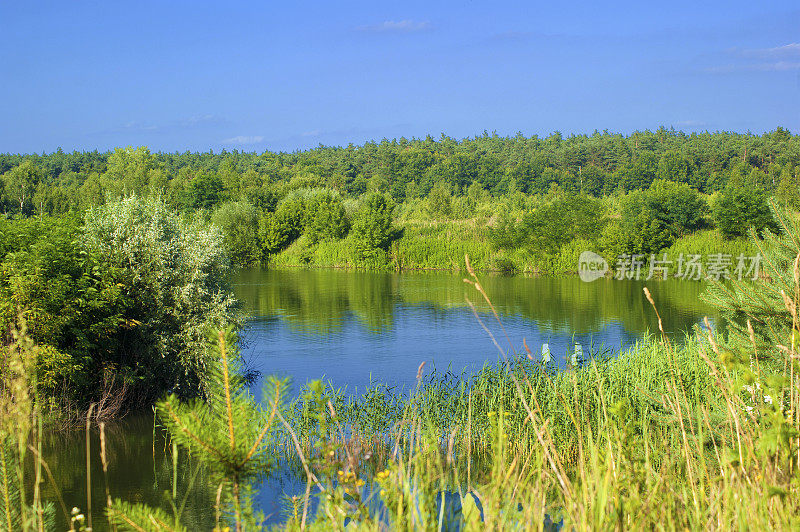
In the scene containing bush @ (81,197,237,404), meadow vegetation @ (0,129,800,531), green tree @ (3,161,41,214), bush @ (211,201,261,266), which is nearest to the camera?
meadow vegetation @ (0,129,800,531)

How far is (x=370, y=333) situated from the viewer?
64.7ft

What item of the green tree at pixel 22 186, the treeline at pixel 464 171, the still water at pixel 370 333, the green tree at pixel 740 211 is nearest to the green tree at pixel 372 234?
the still water at pixel 370 333

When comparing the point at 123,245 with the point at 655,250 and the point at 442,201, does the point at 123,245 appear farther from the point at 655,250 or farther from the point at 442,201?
the point at 442,201

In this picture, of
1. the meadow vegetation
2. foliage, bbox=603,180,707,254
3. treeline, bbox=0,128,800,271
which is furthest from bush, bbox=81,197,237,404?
foliage, bbox=603,180,707,254

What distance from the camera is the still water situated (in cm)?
966

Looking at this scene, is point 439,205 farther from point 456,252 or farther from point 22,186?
point 22,186

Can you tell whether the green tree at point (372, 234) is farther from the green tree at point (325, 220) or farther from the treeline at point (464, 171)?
the treeline at point (464, 171)

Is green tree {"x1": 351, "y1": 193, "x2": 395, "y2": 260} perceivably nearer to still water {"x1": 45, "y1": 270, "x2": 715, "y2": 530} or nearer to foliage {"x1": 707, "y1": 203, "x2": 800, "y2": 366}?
still water {"x1": 45, "y1": 270, "x2": 715, "y2": 530}

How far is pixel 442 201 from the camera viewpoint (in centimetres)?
4744

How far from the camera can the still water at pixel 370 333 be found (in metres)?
9.66

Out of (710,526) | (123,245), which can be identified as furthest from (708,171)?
(710,526)

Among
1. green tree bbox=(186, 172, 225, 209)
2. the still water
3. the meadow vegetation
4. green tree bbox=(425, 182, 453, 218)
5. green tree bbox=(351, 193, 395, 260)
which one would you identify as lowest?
the still water

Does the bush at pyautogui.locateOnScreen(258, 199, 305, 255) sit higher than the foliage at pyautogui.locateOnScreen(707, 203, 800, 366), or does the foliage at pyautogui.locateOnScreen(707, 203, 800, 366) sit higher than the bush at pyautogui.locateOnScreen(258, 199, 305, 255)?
the bush at pyautogui.locateOnScreen(258, 199, 305, 255)

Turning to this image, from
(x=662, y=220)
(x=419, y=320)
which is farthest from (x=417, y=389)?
(x=662, y=220)
